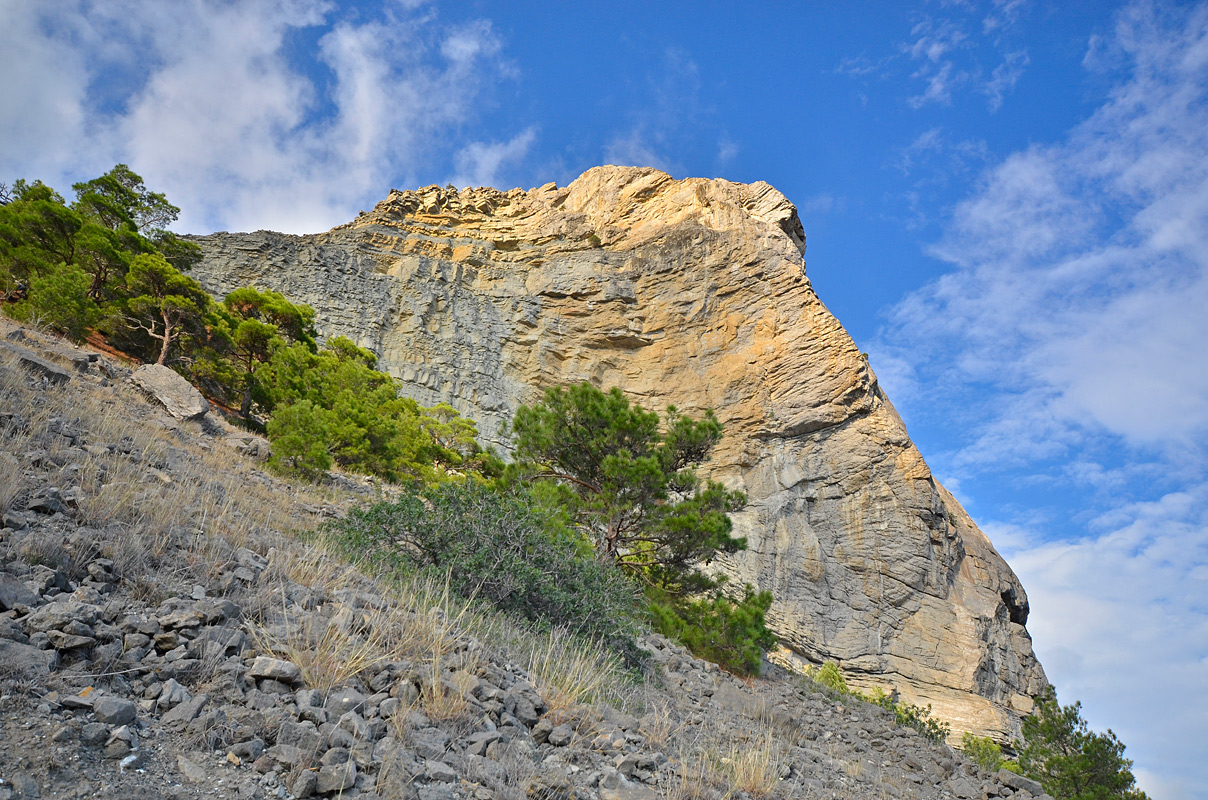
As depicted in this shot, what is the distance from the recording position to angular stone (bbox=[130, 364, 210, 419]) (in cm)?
1062

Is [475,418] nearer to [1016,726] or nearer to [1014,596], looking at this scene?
[1016,726]

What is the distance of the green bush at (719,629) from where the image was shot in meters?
10.1

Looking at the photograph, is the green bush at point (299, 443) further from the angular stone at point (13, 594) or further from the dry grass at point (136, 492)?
the angular stone at point (13, 594)

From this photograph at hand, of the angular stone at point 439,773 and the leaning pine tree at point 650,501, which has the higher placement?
the leaning pine tree at point 650,501

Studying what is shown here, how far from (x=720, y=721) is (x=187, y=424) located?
9559mm

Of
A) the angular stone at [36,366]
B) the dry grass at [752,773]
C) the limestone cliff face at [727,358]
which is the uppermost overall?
the limestone cliff face at [727,358]

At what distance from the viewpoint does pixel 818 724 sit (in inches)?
302

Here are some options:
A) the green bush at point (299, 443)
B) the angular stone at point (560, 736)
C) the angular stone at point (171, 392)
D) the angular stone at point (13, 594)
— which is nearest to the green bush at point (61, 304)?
the angular stone at point (171, 392)

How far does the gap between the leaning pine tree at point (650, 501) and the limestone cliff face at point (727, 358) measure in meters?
15.0

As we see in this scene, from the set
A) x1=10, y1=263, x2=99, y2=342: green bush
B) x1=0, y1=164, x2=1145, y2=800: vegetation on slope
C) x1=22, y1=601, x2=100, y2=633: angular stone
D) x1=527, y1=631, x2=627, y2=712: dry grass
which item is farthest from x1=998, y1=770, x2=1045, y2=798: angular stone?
x1=10, y1=263, x2=99, y2=342: green bush

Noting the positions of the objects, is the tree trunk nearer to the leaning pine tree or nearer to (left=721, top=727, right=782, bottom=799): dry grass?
the leaning pine tree

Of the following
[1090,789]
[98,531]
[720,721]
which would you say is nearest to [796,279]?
[1090,789]

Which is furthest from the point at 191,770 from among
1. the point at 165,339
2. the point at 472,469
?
the point at 472,469

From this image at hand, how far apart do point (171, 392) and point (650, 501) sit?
8.63m
